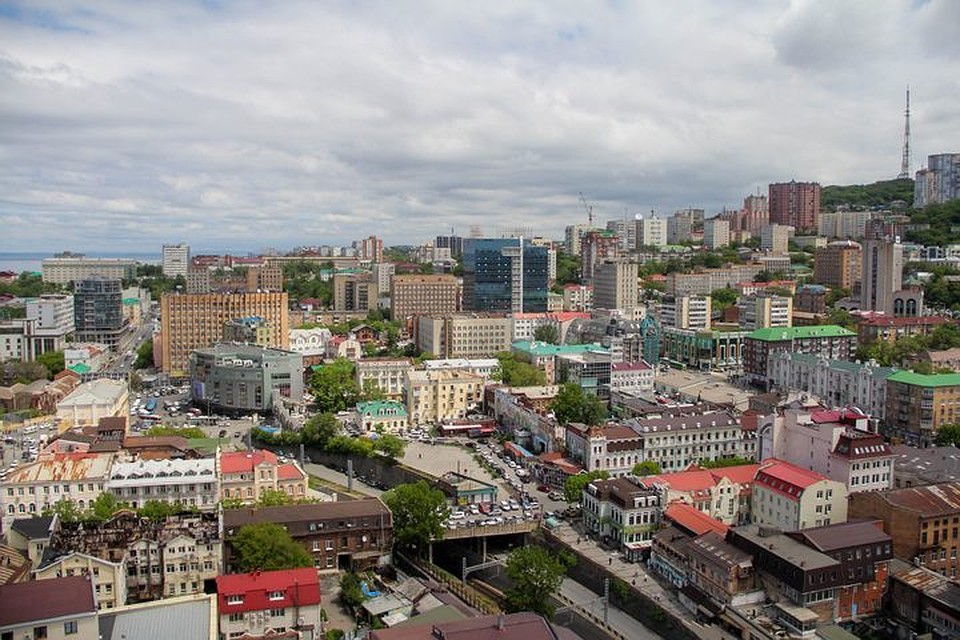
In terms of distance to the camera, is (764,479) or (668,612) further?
(764,479)

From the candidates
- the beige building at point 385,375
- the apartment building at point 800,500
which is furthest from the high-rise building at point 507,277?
the apartment building at point 800,500

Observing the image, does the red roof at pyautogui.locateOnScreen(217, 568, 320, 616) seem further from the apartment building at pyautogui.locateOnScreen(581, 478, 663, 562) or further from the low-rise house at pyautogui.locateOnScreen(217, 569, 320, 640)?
the apartment building at pyautogui.locateOnScreen(581, 478, 663, 562)

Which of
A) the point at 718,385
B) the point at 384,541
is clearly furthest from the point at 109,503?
the point at 718,385

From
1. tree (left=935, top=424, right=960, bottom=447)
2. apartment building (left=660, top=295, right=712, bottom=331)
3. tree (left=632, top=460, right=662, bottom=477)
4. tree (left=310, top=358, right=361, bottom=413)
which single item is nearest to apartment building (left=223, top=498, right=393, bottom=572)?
tree (left=632, top=460, right=662, bottom=477)

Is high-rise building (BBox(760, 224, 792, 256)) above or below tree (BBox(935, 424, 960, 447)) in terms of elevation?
above

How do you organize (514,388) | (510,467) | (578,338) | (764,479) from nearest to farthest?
(764,479), (510,467), (514,388), (578,338)

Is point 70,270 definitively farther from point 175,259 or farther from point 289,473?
point 289,473

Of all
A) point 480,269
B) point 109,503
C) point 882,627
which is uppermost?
point 480,269

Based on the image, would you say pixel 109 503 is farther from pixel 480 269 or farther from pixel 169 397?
pixel 480 269
